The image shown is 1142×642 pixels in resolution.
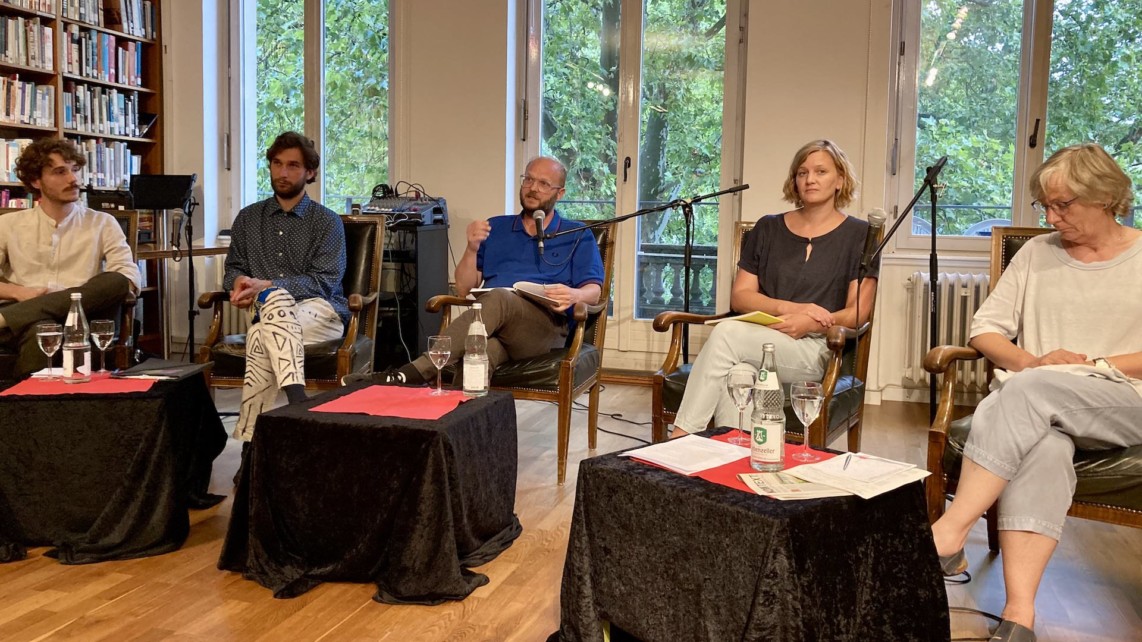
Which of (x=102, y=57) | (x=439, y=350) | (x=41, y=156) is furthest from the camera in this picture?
(x=102, y=57)

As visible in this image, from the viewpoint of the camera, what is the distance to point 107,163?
18.5 ft

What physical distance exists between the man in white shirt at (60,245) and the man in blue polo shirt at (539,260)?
119cm

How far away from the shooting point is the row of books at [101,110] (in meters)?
5.36

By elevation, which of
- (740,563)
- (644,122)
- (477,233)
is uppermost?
(644,122)

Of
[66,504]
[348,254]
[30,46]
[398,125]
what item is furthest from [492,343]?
[30,46]

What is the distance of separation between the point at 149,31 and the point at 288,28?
2.67ft

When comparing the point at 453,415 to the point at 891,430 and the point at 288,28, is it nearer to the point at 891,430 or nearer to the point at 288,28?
the point at 891,430

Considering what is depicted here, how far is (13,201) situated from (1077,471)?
203 inches

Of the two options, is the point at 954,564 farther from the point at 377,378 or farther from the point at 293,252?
the point at 293,252

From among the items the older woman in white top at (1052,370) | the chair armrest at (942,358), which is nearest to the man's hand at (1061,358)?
the older woman in white top at (1052,370)

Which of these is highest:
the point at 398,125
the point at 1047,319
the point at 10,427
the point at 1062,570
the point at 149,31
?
the point at 149,31

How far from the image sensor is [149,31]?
586cm

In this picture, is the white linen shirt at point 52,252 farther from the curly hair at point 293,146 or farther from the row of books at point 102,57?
the row of books at point 102,57

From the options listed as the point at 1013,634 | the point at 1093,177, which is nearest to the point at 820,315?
the point at 1093,177
